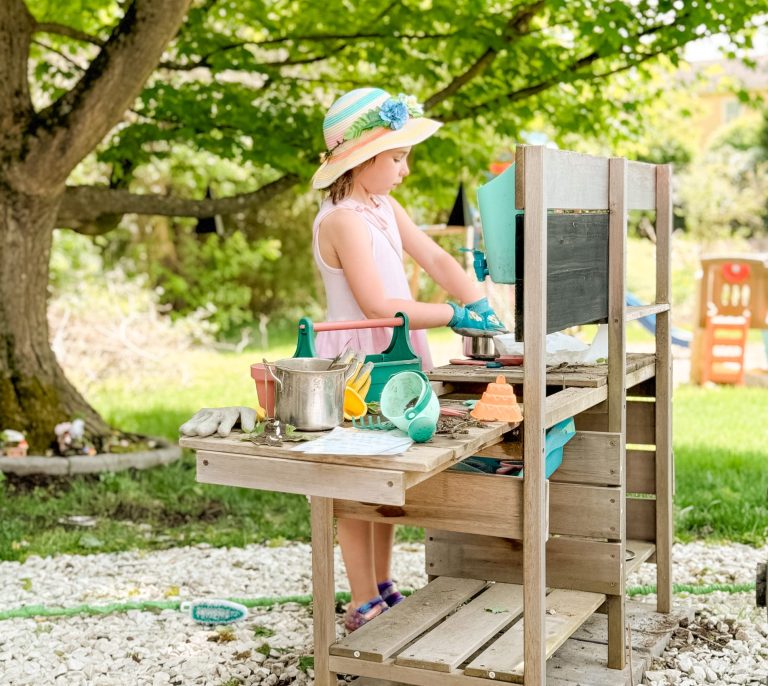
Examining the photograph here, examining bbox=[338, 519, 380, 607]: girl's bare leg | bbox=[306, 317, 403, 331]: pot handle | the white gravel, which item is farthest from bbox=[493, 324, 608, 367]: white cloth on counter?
the white gravel

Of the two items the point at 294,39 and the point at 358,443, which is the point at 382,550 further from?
the point at 294,39

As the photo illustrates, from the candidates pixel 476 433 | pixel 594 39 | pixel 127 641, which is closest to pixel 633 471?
pixel 476 433

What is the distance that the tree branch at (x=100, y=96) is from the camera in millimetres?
5340

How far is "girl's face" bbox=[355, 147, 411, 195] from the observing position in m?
3.13

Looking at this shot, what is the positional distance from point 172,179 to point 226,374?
12.8 feet

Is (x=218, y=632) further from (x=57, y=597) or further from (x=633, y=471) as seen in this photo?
(x=633, y=471)

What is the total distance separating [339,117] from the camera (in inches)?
122

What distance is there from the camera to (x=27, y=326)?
19.7 feet

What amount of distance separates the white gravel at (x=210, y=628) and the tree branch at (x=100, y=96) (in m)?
2.19

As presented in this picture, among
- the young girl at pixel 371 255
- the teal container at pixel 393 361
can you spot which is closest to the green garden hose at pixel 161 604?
the young girl at pixel 371 255

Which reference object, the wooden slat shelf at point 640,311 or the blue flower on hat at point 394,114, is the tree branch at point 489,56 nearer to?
the wooden slat shelf at point 640,311

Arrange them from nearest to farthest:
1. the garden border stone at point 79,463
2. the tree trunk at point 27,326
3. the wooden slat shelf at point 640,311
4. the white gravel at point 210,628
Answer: the wooden slat shelf at point 640,311, the white gravel at point 210,628, the garden border stone at point 79,463, the tree trunk at point 27,326

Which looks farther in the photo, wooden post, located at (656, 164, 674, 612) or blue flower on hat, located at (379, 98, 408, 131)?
wooden post, located at (656, 164, 674, 612)

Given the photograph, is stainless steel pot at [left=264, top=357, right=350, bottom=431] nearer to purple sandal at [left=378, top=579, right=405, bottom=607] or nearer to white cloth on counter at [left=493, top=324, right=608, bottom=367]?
white cloth on counter at [left=493, top=324, right=608, bottom=367]
